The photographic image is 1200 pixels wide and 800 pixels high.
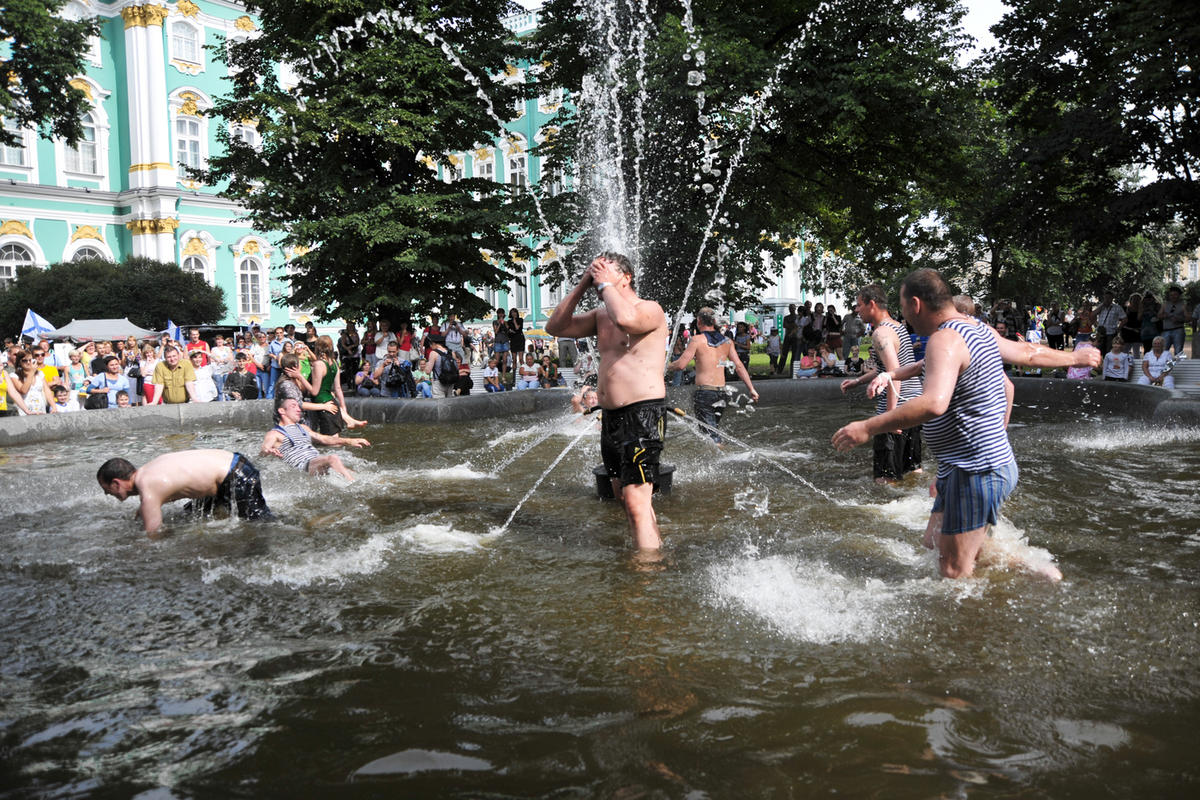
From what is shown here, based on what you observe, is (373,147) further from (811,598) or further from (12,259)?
(12,259)

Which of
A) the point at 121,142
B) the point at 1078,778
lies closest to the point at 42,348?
the point at 1078,778

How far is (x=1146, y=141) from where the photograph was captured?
19031mm

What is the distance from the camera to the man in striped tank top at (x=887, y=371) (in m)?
7.68

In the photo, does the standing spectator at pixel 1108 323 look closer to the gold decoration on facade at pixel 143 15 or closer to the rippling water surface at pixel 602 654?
the rippling water surface at pixel 602 654

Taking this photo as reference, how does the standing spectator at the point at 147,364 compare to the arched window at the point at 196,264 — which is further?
the arched window at the point at 196,264

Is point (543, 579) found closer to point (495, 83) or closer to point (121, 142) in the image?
point (495, 83)

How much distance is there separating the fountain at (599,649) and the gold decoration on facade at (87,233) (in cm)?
4094

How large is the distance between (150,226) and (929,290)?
46031 millimetres

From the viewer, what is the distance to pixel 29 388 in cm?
1512

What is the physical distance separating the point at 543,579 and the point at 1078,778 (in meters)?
3.03

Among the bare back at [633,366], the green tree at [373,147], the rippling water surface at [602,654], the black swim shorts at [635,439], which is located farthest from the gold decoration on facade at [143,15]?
the black swim shorts at [635,439]

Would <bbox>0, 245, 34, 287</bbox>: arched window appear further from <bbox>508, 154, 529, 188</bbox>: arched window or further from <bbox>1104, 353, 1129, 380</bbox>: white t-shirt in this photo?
<bbox>1104, 353, 1129, 380</bbox>: white t-shirt

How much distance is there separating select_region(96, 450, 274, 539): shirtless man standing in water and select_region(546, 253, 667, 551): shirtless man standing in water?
8.98ft

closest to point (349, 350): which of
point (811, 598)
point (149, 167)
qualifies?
point (811, 598)
